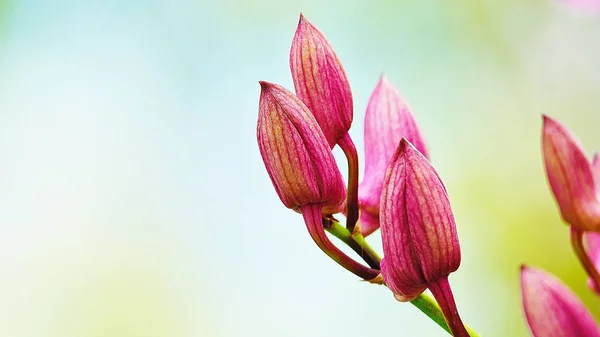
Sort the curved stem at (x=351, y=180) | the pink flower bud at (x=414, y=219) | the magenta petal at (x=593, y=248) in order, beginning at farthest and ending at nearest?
the magenta petal at (x=593, y=248), the curved stem at (x=351, y=180), the pink flower bud at (x=414, y=219)

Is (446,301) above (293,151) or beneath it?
beneath

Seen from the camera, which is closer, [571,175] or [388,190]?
[388,190]

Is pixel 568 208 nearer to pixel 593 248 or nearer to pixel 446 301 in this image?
pixel 593 248

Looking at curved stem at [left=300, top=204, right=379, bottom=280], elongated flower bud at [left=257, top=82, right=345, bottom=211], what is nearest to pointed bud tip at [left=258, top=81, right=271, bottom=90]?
elongated flower bud at [left=257, top=82, right=345, bottom=211]

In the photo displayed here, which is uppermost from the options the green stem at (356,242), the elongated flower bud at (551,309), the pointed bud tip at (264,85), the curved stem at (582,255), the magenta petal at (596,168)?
the pointed bud tip at (264,85)

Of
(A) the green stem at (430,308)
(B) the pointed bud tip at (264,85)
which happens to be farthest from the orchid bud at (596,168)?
(B) the pointed bud tip at (264,85)

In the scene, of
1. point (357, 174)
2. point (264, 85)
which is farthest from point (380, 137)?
point (264, 85)

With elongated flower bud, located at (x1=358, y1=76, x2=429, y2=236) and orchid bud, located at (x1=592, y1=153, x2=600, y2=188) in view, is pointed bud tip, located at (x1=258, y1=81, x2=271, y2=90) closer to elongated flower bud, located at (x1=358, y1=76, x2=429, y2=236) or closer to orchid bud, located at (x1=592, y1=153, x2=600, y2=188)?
elongated flower bud, located at (x1=358, y1=76, x2=429, y2=236)

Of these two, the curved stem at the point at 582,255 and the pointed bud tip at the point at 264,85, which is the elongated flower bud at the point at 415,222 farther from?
the curved stem at the point at 582,255
